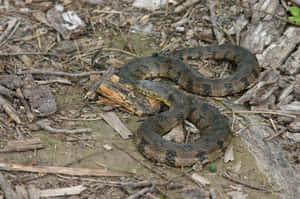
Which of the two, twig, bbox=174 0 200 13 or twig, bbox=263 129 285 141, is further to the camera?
twig, bbox=174 0 200 13

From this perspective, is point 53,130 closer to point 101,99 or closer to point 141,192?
point 101,99

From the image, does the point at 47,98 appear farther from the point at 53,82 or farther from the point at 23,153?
the point at 23,153

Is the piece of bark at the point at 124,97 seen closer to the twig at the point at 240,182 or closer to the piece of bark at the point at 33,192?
the twig at the point at 240,182

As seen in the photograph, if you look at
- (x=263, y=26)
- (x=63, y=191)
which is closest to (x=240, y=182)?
(x=63, y=191)

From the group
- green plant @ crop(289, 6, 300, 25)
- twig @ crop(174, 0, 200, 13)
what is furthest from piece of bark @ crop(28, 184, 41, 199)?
green plant @ crop(289, 6, 300, 25)

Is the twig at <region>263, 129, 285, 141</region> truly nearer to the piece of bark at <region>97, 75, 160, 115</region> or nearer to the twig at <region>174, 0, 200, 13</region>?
the piece of bark at <region>97, 75, 160, 115</region>

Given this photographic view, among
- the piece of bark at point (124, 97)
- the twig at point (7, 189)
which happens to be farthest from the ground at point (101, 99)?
the piece of bark at point (124, 97)
